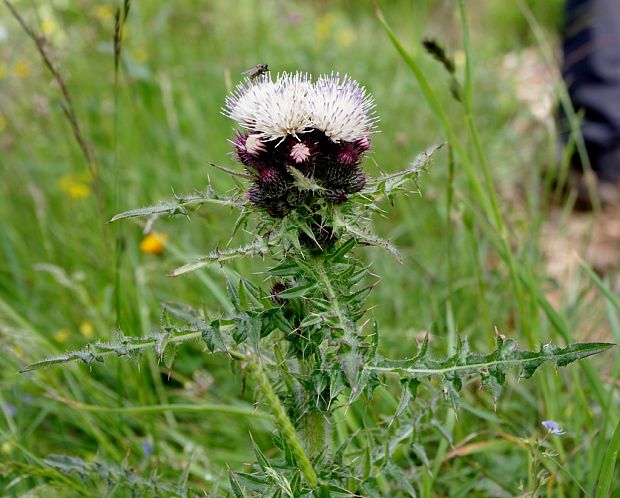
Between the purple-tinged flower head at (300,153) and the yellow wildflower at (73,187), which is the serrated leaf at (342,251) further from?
the yellow wildflower at (73,187)

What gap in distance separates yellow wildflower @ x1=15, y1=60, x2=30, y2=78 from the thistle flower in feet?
10.0

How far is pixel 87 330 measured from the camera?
250 centimetres

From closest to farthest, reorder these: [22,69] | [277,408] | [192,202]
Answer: [277,408]
[192,202]
[22,69]

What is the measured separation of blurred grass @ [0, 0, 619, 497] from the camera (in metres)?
1.90

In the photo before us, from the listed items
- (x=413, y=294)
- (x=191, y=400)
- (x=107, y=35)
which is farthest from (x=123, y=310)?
(x=107, y=35)

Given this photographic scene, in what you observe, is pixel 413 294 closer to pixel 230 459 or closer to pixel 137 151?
pixel 230 459

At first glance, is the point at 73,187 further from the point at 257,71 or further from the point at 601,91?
the point at 601,91

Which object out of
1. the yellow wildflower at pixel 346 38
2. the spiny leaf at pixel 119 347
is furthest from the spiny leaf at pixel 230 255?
the yellow wildflower at pixel 346 38

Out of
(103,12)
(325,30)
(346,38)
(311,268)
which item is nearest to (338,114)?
(311,268)

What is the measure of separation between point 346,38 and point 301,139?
14.6ft

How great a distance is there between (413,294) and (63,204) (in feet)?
5.90

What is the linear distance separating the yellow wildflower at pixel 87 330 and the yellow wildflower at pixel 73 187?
86 centimetres

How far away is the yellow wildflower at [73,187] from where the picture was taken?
3164 mm

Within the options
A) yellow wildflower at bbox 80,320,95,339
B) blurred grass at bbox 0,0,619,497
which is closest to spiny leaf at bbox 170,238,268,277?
blurred grass at bbox 0,0,619,497
